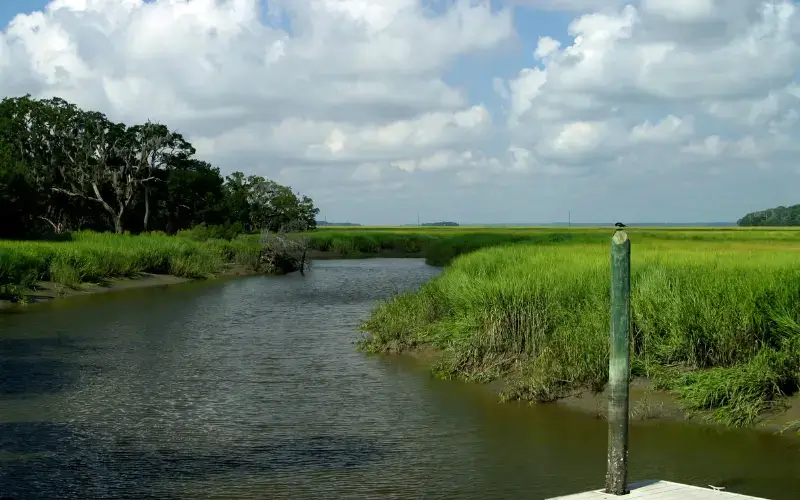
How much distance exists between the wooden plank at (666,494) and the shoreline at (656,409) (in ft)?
13.0

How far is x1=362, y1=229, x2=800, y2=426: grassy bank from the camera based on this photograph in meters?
13.7

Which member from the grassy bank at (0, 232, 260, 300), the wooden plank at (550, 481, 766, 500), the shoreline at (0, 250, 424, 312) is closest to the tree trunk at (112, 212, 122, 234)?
the grassy bank at (0, 232, 260, 300)

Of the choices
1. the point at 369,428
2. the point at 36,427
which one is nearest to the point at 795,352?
the point at 369,428

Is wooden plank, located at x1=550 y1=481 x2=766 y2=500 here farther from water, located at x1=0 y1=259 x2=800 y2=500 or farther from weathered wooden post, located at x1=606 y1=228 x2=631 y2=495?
water, located at x1=0 y1=259 x2=800 y2=500

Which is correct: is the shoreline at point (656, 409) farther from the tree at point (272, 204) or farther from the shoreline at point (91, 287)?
the tree at point (272, 204)

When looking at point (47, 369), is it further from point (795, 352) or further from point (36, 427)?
point (795, 352)

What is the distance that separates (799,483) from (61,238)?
158 ft

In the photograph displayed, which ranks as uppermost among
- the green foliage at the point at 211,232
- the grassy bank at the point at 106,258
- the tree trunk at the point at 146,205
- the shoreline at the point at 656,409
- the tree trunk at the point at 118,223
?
the tree trunk at the point at 146,205

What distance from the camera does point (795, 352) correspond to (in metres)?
13.5

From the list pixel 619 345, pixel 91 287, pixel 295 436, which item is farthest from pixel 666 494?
pixel 91 287

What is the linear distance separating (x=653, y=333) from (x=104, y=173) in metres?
61.5

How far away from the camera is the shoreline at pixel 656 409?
1322cm

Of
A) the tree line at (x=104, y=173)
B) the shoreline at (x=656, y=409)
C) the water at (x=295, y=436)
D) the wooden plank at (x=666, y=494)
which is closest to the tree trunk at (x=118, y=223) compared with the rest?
the tree line at (x=104, y=173)

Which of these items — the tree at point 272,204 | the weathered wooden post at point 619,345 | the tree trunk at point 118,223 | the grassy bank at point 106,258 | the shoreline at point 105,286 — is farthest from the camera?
the tree at point 272,204
